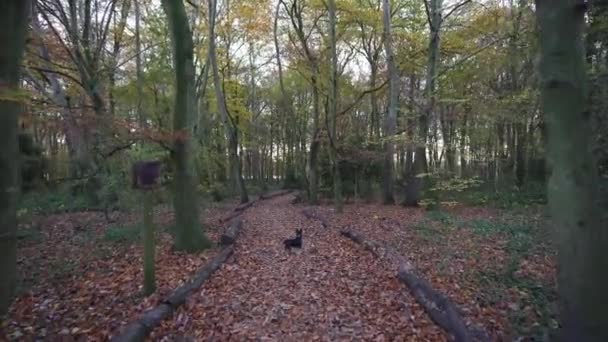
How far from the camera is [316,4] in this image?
49.7 ft

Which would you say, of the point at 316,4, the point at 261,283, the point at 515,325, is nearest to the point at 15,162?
the point at 261,283

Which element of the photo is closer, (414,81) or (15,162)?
(15,162)

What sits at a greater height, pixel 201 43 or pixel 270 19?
pixel 270 19

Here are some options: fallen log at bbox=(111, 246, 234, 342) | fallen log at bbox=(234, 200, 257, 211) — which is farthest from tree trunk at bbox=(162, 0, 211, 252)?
fallen log at bbox=(234, 200, 257, 211)

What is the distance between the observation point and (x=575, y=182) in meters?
2.88

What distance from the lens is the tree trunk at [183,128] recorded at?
6.95 metres

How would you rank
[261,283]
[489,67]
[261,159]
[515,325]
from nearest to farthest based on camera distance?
1. [515,325]
2. [261,283]
3. [489,67]
4. [261,159]

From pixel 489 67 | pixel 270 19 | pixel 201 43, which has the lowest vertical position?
pixel 489 67

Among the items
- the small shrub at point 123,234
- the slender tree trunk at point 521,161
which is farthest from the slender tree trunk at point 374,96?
the small shrub at point 123,234

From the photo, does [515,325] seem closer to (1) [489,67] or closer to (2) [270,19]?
(1) [489,67]

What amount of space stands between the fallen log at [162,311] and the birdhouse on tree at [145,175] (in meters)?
1.50

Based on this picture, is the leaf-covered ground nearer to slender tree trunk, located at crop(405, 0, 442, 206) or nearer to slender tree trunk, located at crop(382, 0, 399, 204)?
slender tree trunk, located at crop(405, 0, 442, 206)

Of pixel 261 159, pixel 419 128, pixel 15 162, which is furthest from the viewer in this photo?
pixel 261 159

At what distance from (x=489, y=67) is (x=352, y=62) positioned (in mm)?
8871
